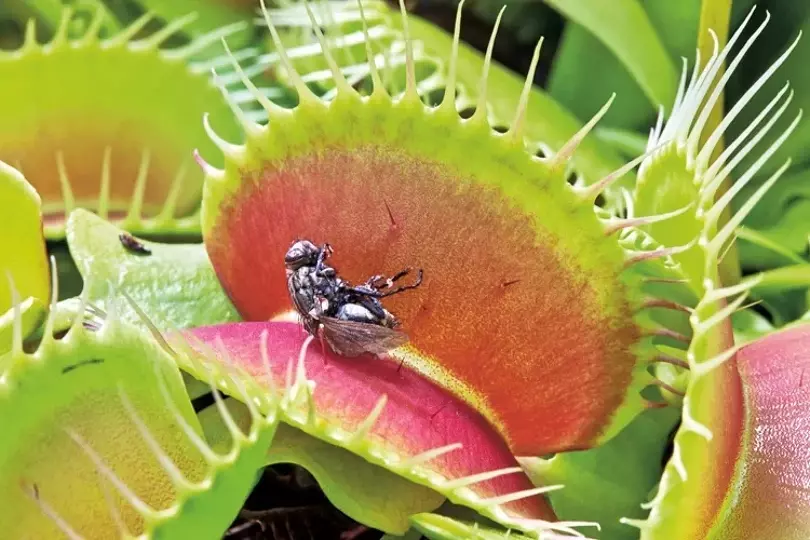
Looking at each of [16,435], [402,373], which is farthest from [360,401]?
[16,435]

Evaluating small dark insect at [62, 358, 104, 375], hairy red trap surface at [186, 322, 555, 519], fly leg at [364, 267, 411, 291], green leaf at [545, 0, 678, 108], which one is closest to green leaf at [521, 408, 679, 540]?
hairy red trap surface at [186, 322, 555, 519]

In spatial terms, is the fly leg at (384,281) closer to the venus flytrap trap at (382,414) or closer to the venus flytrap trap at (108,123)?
the venus flytrap trap at (382,414)

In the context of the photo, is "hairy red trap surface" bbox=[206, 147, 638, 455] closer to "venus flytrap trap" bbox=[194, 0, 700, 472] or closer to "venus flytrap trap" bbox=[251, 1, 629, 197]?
"venus flytrap trap" bbox=[194, 0, 700, 472]

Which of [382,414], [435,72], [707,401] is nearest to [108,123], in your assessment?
[435,72]

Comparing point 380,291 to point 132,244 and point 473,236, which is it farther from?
point 132,244

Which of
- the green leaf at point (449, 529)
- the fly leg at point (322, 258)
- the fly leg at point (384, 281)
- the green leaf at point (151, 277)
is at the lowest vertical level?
the green leaf at point (449, 529)

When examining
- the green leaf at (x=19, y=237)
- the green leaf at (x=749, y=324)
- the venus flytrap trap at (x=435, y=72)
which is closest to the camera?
the green leaf at (x=19, y=237)

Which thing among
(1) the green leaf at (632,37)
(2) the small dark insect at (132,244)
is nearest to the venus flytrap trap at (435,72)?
(1) the green leaf at (632,37)
